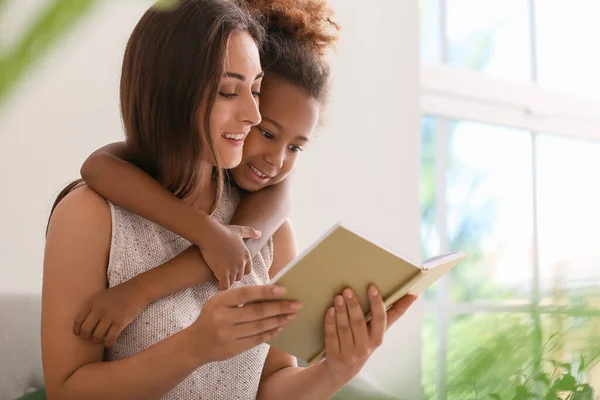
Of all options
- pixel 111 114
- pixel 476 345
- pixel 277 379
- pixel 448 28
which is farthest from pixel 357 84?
pixel 277 379

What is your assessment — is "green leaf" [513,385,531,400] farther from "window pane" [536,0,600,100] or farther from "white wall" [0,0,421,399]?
"window pane" [536,0,600,100]

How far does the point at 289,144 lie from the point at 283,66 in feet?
0.50

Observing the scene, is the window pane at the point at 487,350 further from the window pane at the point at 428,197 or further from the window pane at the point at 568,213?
the window pane at the point at 428,197

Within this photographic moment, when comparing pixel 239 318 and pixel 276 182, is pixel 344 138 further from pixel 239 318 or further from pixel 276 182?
pixel 239 318

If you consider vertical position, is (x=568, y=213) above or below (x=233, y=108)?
below

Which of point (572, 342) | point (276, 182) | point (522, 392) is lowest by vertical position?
point (572, 342)

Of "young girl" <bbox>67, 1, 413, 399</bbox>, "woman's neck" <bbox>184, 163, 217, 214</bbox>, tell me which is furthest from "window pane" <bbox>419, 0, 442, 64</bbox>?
"woman's neck" <bbox>184, 163, 217, 214</bbox>

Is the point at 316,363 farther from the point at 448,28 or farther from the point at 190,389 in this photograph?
the point at 448,28

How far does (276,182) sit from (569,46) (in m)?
2.98

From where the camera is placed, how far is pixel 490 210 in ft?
12.3

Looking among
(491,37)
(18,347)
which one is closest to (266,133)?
(18,347)

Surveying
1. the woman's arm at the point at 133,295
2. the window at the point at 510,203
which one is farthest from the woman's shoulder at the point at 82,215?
the window at the point at 510,203

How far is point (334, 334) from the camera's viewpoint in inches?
44.0

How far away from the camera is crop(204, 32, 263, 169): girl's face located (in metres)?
1.24
